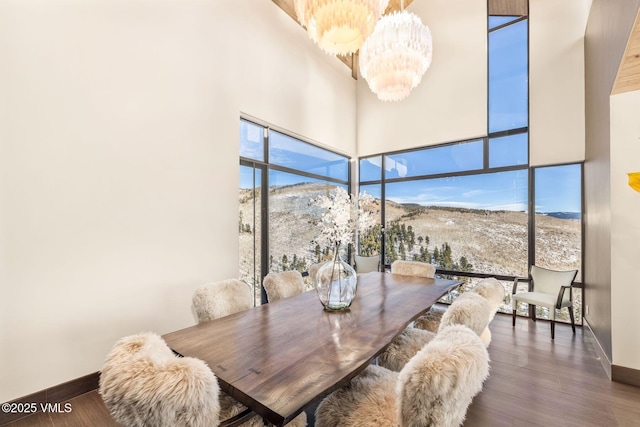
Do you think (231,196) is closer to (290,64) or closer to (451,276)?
(290,64)

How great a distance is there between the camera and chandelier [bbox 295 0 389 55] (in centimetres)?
194

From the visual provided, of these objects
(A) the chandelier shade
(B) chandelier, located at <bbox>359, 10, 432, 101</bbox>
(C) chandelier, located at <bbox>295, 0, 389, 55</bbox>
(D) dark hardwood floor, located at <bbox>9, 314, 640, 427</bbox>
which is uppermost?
(B) chandelier, located at <bbox>359, 10, 432, 101</bbox>

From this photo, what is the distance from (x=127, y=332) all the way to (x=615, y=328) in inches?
175

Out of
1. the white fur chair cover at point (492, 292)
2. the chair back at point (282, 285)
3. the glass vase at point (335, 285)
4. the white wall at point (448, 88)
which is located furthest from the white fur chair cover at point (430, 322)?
the white wall at point (448, 88)

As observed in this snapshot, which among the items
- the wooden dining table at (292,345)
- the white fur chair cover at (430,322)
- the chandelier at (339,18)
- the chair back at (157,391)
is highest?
the chandelier at (339,18)

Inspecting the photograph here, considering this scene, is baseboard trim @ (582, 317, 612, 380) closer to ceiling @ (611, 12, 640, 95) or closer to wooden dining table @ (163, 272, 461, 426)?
wooden dining table @ (163, 272, 461, 426)

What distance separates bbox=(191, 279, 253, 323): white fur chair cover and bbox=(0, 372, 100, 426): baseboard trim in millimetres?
1161

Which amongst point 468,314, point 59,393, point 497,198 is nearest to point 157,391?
point 468,314

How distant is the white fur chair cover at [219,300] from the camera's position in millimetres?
2014

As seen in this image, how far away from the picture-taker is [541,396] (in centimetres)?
226

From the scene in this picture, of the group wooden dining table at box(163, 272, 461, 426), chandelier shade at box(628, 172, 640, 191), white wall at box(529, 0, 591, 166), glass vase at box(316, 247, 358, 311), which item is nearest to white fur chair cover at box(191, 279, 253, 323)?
wooden dining table at box(163, 272, 461, 426)

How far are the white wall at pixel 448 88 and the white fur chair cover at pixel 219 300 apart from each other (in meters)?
4.13

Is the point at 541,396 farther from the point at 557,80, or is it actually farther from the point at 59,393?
the point at 557,80

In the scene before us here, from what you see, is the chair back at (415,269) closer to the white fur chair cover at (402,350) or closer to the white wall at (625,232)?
the white fur chair cover at (402,350)
